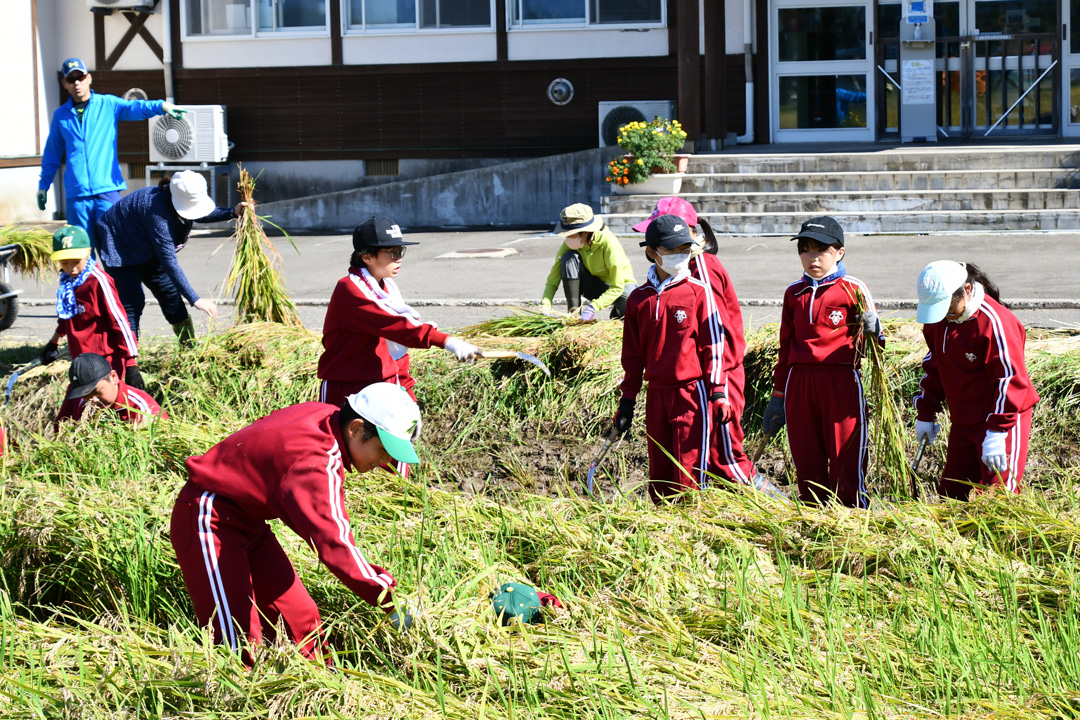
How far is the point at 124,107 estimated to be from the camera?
9492 millimetres

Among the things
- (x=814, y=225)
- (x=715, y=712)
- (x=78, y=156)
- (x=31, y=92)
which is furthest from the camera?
(x=31, y=92)

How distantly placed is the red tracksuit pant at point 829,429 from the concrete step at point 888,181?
34.5 feet

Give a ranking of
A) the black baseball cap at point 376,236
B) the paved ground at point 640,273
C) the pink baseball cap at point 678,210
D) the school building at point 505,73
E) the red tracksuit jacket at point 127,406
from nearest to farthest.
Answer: the black baseball cap at point 376,236
the pink baseball cap at point 678,210
the red tracksuit jacket at point 127,406
the paved ground at point 640,273
the school building at point 505,73

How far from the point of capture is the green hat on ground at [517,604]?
12.9 ft

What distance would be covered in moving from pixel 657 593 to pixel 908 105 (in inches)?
646

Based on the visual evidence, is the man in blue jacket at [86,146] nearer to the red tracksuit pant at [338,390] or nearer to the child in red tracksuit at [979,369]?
the red tracksuit pant at [338,390]

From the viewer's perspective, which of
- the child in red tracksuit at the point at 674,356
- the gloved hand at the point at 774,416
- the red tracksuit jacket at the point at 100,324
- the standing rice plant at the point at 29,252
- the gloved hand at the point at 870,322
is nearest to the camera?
the gloved hand at the point at 870,322

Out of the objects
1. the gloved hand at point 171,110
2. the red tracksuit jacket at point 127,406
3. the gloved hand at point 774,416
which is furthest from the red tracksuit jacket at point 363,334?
the gloved hand at point 171,110

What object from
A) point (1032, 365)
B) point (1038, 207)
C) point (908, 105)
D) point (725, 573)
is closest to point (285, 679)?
point (725, 573)

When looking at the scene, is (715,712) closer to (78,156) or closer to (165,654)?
(165,654)

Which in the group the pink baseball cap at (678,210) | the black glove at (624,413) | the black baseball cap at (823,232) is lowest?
the black glove at (624,413)

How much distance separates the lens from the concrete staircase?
46.6 feet

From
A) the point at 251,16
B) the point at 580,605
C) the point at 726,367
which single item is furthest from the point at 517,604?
the point at 251,16

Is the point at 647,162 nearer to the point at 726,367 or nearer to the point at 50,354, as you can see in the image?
the point at 50,354
